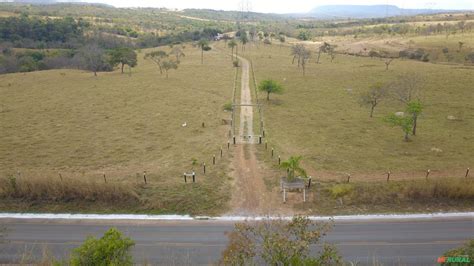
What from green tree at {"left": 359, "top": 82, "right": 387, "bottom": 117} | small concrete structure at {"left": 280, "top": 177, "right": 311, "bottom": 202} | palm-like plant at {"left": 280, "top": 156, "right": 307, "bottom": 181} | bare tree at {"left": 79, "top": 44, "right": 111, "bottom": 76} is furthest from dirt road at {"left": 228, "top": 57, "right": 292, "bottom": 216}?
bare tree at {"left": 79, "top": 44, "right": 111, "bottom": 76}

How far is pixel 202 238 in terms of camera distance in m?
24.6

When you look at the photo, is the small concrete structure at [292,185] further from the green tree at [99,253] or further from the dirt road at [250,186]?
the green tree at [99,253]

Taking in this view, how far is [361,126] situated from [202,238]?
28837 millimetres

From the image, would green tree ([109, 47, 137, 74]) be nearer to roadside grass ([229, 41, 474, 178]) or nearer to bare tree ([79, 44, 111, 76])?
bare tree ([79, 44, 111, 76])

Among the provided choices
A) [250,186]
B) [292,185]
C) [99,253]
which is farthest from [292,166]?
[99,253]

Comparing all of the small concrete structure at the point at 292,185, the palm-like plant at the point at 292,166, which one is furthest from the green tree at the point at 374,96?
the small concrete structure at the point at 292,185

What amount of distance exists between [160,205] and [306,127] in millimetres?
23563

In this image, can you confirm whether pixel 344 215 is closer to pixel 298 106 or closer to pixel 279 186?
pixel 279 186

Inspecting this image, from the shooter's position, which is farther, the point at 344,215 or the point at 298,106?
the point at 298,106

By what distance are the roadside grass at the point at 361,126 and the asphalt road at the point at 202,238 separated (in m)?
8.04

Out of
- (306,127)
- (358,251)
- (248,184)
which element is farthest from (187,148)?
(358,251)

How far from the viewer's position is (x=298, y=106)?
55.8m

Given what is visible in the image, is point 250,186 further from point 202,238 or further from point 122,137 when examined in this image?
point 122,137

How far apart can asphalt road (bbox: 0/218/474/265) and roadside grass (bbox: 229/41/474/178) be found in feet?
26.4
